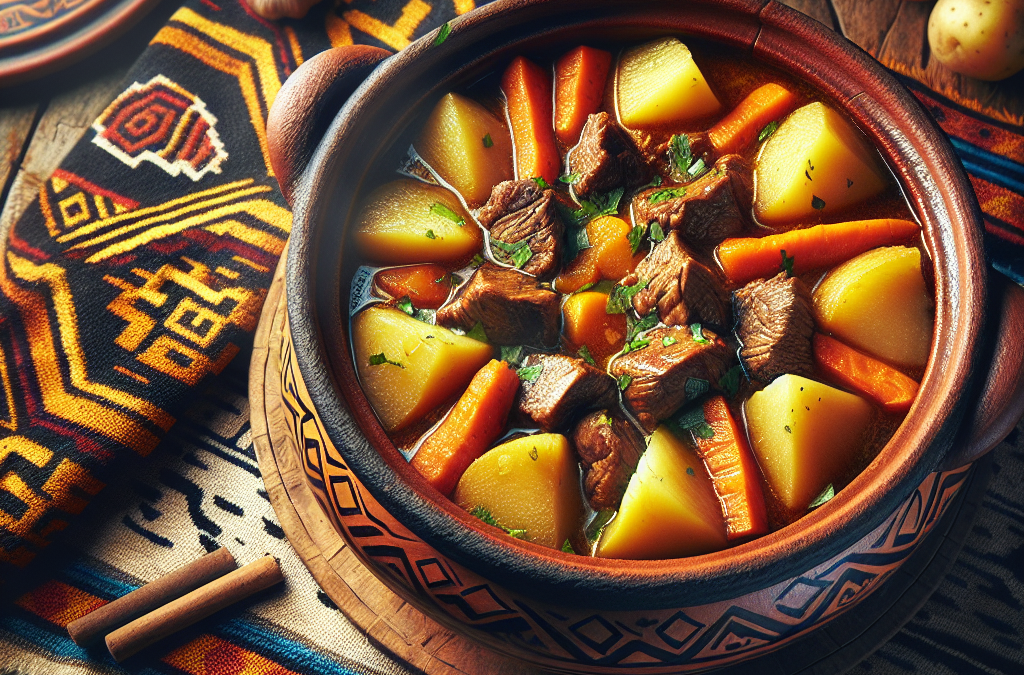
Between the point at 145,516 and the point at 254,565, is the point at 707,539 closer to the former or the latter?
the point at 254,565

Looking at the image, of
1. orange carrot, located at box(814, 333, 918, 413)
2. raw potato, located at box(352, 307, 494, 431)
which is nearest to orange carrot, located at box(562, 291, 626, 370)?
raw potato, located at box(352, 307, 494, 431)

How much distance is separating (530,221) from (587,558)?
35.3 inches

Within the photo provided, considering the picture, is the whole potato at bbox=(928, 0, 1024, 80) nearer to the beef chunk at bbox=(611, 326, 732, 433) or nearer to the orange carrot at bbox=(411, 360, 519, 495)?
the beef chunk at bbox=(611, 326, 732, 433)

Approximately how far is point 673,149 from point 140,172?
6.42 feet

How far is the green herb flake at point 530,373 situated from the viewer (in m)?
2.08

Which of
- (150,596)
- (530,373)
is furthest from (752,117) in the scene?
(150,596)

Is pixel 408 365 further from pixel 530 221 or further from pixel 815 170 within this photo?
pixel 815 170

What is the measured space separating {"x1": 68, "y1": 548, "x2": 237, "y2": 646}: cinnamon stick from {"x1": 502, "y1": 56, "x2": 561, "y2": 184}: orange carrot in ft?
5.15

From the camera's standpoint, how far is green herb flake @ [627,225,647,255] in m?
2.24

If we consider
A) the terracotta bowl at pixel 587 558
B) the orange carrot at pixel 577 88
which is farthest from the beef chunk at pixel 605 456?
the orange carrot at pixel 577 88

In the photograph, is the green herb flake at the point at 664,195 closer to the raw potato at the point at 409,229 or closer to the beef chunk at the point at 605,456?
the raw potato at the point at 409,229

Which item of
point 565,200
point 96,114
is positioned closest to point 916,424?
point 565,200

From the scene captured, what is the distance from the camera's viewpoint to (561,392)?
197cm

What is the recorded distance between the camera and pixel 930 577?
7.89ft
